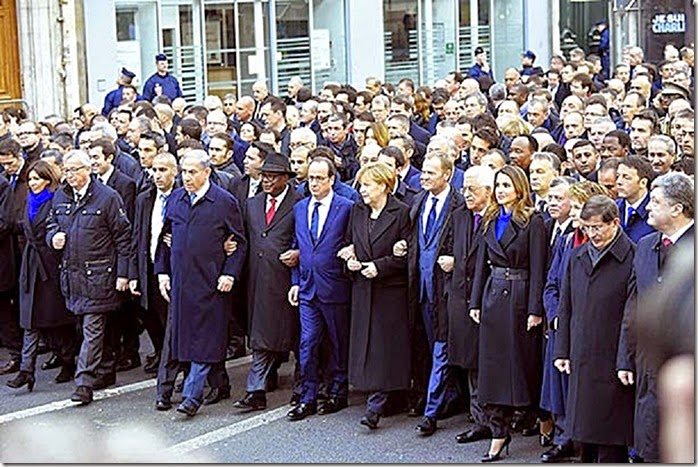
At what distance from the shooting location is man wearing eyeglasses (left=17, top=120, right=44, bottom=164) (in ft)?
42.8

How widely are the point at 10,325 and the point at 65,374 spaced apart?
0.81m

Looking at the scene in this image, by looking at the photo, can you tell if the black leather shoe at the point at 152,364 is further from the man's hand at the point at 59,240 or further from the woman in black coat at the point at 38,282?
the man's hand at the point at 59,240

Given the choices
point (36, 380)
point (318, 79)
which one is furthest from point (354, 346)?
point (318, 79)

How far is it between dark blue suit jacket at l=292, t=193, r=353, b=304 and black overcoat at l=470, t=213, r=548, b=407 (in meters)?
1.51

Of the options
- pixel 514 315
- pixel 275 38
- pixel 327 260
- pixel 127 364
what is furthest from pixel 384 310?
pixel 275 38

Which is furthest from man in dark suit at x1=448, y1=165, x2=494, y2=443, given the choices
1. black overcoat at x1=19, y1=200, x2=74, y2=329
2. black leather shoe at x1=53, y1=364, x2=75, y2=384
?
black leather shoe at x1=53, y1=364, x2=75, y2=384

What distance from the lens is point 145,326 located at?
470 inches

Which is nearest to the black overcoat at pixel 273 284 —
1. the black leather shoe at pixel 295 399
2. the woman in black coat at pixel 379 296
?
the black leather shoe at pixel 295 399

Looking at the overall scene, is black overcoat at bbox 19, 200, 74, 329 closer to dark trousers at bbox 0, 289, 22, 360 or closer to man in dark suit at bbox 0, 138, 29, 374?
man in dark suit at bbox 0, 138, 29, 374

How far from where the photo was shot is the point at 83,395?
432 inches

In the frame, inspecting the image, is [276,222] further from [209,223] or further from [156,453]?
[156,453]

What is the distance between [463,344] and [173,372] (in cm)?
240

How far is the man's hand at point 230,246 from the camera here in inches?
420

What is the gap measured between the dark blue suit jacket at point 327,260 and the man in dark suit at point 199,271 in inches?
21.5
